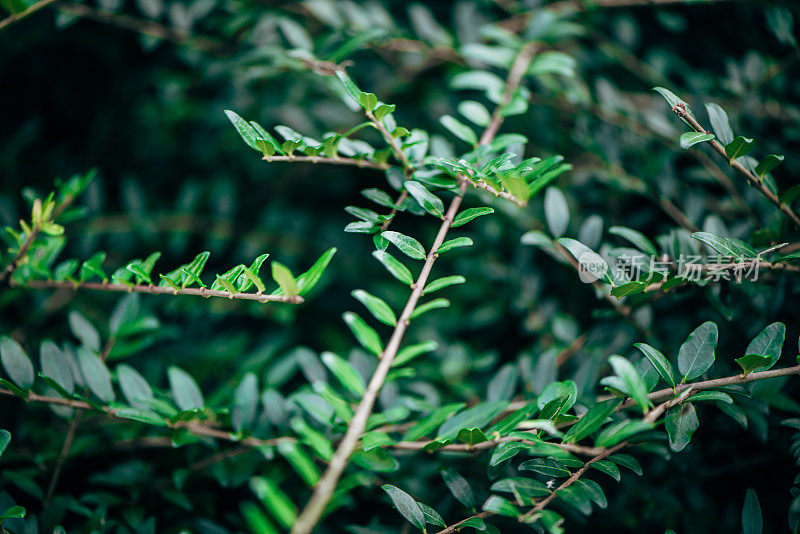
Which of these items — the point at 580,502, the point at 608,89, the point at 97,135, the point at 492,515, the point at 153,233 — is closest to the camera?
the point at 580,502

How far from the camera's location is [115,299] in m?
1.15

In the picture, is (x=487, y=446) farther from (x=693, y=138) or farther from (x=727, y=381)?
(x=693, y=138)

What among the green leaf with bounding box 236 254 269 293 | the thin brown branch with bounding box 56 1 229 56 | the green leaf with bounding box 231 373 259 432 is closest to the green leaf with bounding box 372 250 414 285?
the green leaf with bounding box 236 254 269 293

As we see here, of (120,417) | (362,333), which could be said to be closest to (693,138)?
(362,333)

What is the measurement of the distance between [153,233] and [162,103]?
37 cm

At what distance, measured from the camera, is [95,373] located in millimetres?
715

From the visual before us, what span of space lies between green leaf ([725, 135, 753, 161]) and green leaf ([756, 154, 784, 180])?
0.03 meters

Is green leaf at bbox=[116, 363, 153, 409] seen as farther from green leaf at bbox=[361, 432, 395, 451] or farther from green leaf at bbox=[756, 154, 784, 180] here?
green leaf at bbox=[756, 154, 784, 180]

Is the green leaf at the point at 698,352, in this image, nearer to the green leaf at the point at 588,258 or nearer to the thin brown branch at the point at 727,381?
the thin brown branch at the point at 727,381

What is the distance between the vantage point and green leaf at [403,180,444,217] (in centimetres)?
59

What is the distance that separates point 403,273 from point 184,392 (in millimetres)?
406

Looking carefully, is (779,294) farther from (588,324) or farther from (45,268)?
(45,268)

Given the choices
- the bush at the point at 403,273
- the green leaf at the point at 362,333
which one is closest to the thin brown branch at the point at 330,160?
the bush at the point at 403,273

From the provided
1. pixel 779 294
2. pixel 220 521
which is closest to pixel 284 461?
pixel 220 521
